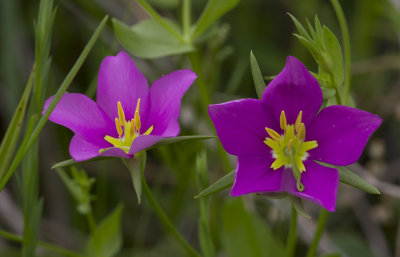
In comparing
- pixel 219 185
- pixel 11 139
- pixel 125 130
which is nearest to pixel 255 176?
pixel 219 185

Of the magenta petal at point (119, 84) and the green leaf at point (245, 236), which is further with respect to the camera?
the green leaf at point (245, 236)

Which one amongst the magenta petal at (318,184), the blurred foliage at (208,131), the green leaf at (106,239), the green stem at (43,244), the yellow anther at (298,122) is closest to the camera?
the magenta petal at (318,184)

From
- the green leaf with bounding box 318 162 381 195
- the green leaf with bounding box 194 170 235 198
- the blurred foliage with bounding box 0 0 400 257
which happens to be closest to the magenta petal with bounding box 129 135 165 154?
the green leaf with bounding box 194 170 235 198

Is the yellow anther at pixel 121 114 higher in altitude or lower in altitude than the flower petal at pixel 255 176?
higher

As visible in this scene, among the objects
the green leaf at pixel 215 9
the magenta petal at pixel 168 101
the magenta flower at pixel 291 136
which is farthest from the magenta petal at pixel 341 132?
the green leaf at pixel 215 9

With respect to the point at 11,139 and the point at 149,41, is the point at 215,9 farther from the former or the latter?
the point at 11,139

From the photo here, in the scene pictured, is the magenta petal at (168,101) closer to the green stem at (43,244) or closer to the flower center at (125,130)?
the flower center at (125,130)

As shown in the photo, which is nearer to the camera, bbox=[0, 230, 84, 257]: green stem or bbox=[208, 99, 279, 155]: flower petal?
bbox=[208, 99, 279, 155]: flower petal

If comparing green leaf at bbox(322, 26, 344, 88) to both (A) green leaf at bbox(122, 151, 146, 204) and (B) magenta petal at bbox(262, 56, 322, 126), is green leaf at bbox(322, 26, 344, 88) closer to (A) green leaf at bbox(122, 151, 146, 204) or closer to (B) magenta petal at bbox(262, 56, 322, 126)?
(B) magenta petal at bbox(262, 56, 322, 126)
